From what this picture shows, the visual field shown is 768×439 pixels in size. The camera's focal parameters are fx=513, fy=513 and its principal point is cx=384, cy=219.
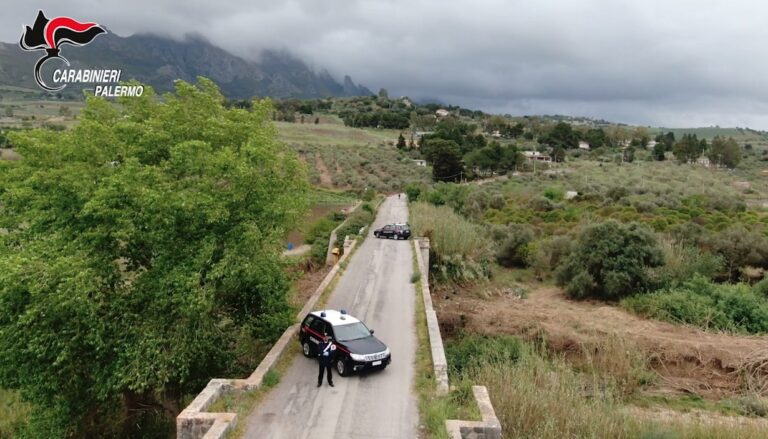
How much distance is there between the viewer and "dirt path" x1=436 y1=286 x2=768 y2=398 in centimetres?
1939

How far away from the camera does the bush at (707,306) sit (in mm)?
24156

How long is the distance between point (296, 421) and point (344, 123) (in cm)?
13860

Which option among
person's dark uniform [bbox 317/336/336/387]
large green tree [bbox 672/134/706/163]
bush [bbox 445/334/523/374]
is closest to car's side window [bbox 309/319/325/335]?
person's dark uniform [bbox 317/336/336/387]

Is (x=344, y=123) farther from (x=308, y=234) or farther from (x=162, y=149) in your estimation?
(x=162, y=149)

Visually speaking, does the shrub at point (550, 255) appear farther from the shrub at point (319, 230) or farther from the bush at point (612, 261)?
the shrub at point (319, 230)

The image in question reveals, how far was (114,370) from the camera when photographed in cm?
1315

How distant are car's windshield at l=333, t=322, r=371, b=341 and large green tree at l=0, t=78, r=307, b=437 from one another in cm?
263

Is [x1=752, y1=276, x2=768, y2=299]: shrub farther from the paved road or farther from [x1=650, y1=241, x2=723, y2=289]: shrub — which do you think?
the paved road

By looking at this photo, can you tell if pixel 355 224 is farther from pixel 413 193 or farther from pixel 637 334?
pixel 637 334

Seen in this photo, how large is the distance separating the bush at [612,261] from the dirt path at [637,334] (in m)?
1.13

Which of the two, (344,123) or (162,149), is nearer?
(162,149)

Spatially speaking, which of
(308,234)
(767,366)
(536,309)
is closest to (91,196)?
(536,309)

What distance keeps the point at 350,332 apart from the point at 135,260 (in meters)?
6.51

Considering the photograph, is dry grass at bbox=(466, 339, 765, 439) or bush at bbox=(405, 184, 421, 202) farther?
bush at bbox=(405, 184, 421, 202)
